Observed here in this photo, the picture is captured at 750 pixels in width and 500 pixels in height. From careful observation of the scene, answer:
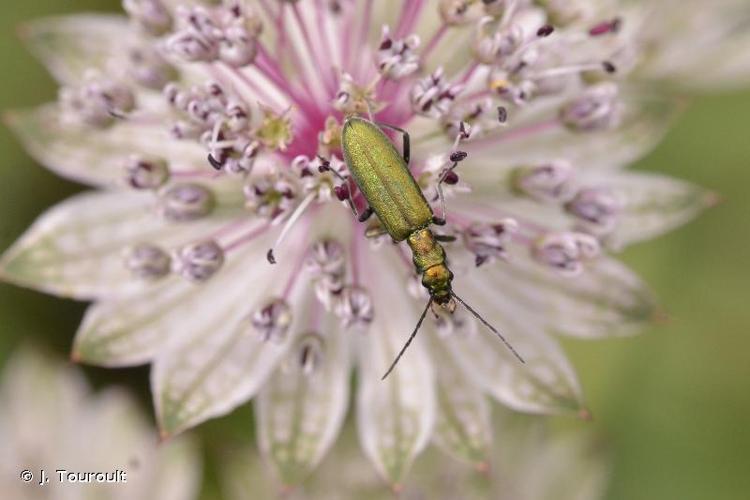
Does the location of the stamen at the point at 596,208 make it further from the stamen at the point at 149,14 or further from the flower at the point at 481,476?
the stamen at the point at 149,14

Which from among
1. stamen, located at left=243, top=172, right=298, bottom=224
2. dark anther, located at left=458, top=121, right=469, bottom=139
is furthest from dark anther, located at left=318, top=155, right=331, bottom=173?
dark anther, located at left=458, top=121, right=469, bottom=139

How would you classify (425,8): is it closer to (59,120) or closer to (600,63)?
(600,63)

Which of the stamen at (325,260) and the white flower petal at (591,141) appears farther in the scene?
the white flower petal at (591,141)

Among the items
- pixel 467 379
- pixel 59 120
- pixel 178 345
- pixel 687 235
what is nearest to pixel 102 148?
pixel 59 120

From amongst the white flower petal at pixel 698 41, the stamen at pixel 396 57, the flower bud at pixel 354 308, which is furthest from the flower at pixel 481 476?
the stamen at pixel 396 57

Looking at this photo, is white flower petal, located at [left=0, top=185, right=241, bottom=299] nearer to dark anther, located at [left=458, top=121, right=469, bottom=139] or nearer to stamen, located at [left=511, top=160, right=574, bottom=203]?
dark anther, located at [left=458, top=121, right=469, bottom=139]

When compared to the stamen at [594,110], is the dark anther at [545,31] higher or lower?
higher
